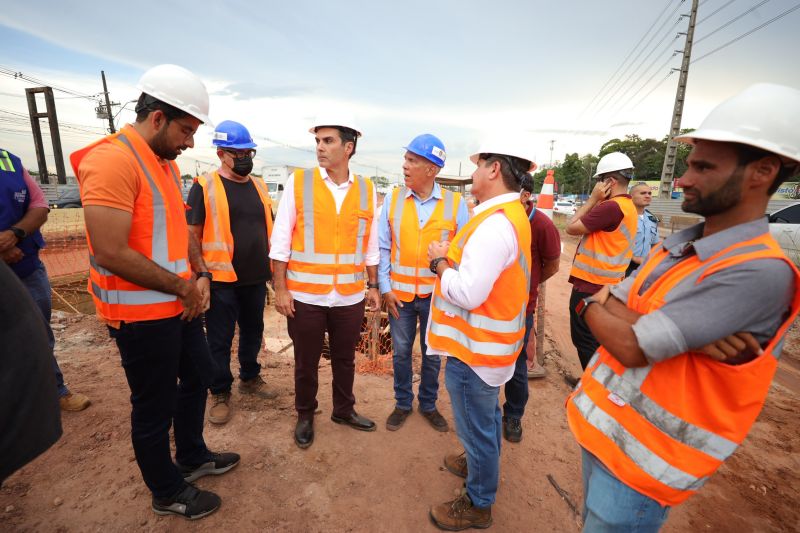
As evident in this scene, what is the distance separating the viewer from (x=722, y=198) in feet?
4.11

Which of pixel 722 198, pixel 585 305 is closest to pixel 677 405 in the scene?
pixel 585 305

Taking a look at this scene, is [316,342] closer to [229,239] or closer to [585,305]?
[229,239]

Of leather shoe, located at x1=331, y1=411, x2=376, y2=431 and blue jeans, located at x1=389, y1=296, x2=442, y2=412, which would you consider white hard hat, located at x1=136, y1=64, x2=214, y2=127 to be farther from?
leather shoe, located at x1=331, y1=411, x2=376, y2=431

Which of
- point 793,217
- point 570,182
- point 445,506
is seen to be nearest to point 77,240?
point 445,506

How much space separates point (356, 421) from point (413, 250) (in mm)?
1598

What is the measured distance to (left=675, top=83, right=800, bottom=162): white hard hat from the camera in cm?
114

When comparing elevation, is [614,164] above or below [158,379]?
above

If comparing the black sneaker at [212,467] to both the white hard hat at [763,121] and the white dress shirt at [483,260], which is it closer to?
the white dress shirt at [483,260]

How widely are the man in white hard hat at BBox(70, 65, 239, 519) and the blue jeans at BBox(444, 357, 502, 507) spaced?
5.31ft

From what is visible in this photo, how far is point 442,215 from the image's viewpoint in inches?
129

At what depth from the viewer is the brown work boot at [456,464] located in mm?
2820

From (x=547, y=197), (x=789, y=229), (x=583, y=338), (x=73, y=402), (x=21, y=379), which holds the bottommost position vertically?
(x=73, y=402)

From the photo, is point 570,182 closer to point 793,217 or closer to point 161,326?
point 793,217

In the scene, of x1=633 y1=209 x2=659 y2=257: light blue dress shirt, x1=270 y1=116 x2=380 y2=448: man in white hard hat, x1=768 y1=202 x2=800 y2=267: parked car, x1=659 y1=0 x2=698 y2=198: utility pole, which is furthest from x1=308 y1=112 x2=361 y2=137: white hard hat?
x1=659 y1=0 x2=698 y2=198: utility pole
